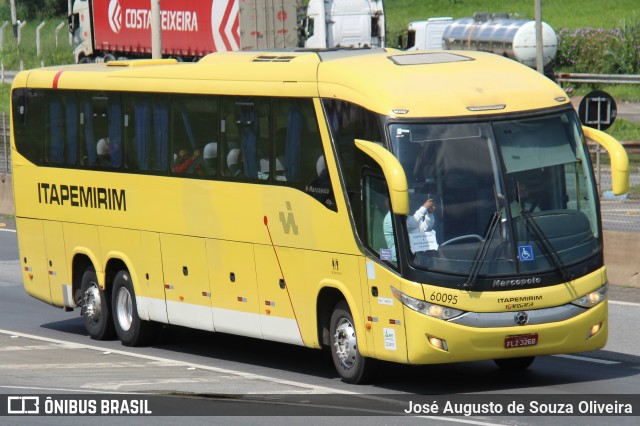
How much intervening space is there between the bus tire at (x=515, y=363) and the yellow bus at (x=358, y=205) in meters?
0.03

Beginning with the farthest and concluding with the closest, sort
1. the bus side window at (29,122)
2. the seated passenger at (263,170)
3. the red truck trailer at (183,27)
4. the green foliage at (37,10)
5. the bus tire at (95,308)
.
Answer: the green foliage at (37,10)
the red truck trailer at (183,27)
the bus side window at (29,122)
the bus tire at (95,308)
the seated passenger at (263,170)

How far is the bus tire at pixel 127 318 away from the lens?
17609 millimetres

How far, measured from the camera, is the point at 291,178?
14664mm

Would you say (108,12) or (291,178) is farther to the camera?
(108,12)

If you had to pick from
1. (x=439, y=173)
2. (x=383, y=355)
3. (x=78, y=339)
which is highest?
(x=439, y=173)

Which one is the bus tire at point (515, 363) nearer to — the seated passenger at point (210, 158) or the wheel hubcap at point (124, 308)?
the seated passenger at point (210, 158)

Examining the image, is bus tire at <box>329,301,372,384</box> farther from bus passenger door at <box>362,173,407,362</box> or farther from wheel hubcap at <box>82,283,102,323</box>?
wheel hubcap at <box>82,283,102,323</box>

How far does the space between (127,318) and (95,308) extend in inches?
29.1

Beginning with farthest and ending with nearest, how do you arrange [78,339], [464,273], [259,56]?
1. [78,339]
2. [259,56]
3. [464,273]

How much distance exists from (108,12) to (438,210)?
1933 inches

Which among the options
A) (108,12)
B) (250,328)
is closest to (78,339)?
(250,328)

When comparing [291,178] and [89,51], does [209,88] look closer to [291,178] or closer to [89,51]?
[291,178]

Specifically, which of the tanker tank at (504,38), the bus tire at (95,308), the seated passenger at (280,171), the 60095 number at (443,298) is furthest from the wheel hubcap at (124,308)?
the tanker tank at (504,38)

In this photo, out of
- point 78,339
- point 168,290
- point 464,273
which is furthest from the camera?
point 78,339
